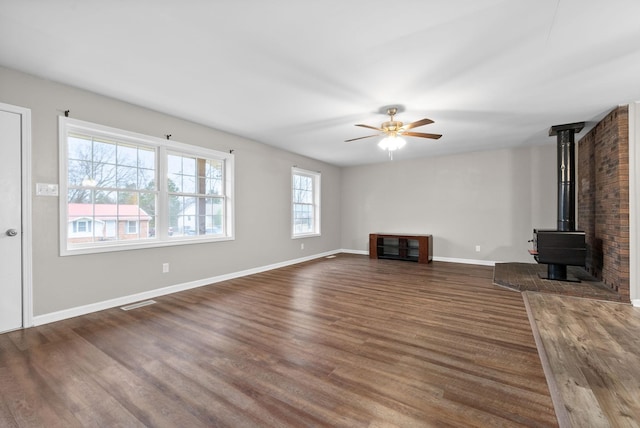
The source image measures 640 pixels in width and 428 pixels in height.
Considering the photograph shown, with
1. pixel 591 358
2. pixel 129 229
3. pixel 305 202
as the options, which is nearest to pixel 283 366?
pixel 591 358

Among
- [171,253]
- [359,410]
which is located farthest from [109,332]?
[359,410]

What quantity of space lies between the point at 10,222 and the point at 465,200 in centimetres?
726

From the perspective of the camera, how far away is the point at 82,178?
3.20 meters

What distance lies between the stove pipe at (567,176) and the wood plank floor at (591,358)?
1.36 meters

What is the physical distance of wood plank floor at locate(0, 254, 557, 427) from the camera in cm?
154

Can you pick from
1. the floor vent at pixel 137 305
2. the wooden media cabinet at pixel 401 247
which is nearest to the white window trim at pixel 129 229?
the floor vent at pixel 137 305

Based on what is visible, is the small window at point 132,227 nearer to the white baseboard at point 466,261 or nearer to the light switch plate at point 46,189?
the light switch plate at point 46,189

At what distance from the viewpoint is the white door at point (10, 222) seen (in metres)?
2.62

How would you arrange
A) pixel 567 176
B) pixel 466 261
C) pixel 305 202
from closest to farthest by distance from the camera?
pixel 567 176 < pixel 466 261 < pixel 305 202

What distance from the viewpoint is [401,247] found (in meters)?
6.68

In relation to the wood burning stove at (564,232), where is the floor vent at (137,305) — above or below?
below

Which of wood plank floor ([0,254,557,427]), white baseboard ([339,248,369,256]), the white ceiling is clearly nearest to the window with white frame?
white baseboard ([339,248,369,256])

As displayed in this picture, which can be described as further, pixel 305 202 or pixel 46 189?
pixel 305 202

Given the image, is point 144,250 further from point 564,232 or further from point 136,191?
point 564,232
